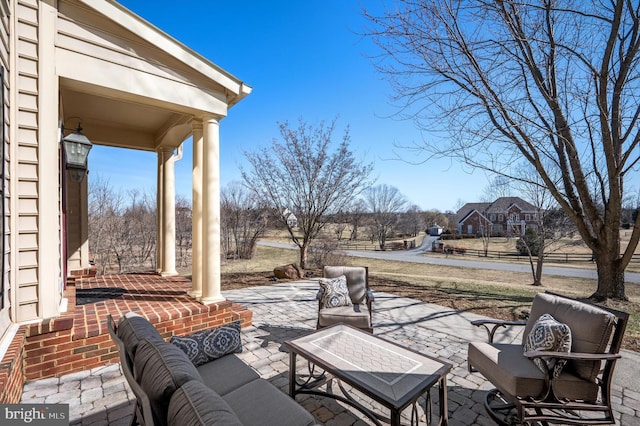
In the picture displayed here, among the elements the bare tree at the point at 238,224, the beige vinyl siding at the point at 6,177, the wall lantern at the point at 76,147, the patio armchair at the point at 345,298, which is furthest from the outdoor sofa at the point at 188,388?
the bare tree at the point at 238,224

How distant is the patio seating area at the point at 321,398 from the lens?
2535 mm

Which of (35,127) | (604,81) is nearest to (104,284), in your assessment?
(35,127)

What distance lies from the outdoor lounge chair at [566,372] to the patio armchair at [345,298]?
1646 mm

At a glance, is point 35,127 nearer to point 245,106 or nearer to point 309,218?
point 245,106

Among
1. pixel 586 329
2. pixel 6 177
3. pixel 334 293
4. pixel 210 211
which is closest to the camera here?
pixel 586 329

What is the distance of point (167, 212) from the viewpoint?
6.54m

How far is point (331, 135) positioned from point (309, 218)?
3.00 meters

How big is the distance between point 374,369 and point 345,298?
6.40ft

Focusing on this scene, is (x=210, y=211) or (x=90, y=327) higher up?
(x=210, y=211)

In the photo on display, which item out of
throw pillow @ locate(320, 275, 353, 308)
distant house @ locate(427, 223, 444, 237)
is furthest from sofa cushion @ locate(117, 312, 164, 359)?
distant house @ locate(427, 223, 444, 237)

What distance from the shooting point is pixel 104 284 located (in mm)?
5449

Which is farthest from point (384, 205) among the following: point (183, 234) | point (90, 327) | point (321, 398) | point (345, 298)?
point (90, 327)

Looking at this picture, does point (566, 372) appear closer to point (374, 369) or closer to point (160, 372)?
point (374, 369)

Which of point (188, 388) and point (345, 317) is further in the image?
point (345, 317)
